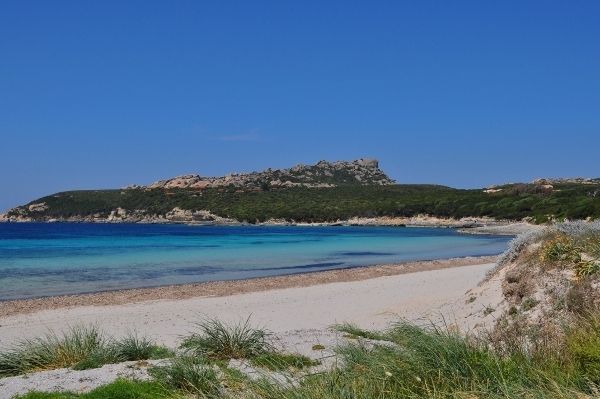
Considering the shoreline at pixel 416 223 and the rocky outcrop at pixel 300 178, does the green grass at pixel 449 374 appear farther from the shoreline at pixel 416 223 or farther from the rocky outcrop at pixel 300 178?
the rocky outcrop at pixel 300 178

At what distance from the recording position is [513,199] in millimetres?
97375

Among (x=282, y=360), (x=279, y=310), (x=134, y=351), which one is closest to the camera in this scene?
(x=282, y=360)

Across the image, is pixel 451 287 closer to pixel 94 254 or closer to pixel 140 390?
pixel 140 390

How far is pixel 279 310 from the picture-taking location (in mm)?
17609

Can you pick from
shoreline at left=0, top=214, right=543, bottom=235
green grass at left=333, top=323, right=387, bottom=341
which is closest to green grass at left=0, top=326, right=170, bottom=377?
green grass at left=333, top=323, right=387, bottom=341

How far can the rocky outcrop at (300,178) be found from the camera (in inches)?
6403

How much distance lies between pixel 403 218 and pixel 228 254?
6632cm

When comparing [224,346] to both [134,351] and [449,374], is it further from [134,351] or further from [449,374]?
[449,374]

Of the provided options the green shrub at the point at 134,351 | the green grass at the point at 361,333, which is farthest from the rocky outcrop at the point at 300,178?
the green shrub at the point at 134,351

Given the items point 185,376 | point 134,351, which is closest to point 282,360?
point 185,376

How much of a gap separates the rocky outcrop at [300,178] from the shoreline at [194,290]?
128 metres

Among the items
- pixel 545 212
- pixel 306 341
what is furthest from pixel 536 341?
pixel 545 212

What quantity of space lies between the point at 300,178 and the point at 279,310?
152m

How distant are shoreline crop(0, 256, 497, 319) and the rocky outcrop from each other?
128 metres
